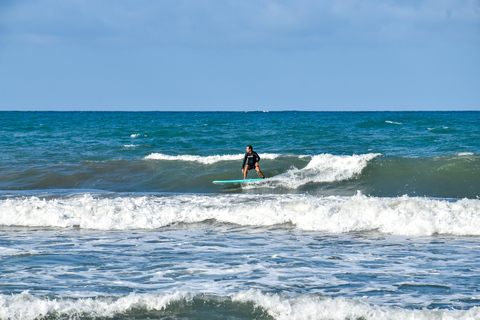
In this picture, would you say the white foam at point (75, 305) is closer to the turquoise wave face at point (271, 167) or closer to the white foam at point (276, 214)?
the white foam at point (276, 214)

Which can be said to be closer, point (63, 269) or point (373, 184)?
point (63, 269)

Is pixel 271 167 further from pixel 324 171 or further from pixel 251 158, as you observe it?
pixel 251 158

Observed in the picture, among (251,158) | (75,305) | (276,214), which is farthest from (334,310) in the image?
(251,158)

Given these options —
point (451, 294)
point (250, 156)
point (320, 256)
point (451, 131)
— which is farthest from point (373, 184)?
point (451, 131)

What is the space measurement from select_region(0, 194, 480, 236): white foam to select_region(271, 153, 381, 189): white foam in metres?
5.39

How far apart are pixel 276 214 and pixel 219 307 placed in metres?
6.19

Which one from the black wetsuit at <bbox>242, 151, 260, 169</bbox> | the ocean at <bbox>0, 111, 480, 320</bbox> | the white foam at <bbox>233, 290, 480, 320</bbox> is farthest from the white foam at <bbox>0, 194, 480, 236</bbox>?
the black wetsuit at <bbox>242, 151, 260, 169</bbox>

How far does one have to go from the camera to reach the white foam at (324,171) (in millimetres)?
19120

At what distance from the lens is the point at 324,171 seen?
65.8 ft

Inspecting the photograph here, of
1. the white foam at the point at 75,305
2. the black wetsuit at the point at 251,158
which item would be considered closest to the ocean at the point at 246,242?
the white foam at the point at 75,305

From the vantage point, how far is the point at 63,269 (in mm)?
7699

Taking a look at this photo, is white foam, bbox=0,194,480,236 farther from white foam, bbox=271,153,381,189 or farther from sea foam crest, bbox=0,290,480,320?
white foam, bbox=271,153,381,189

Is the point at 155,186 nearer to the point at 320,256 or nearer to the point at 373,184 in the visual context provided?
the point at 373,184

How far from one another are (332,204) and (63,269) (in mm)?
7028
